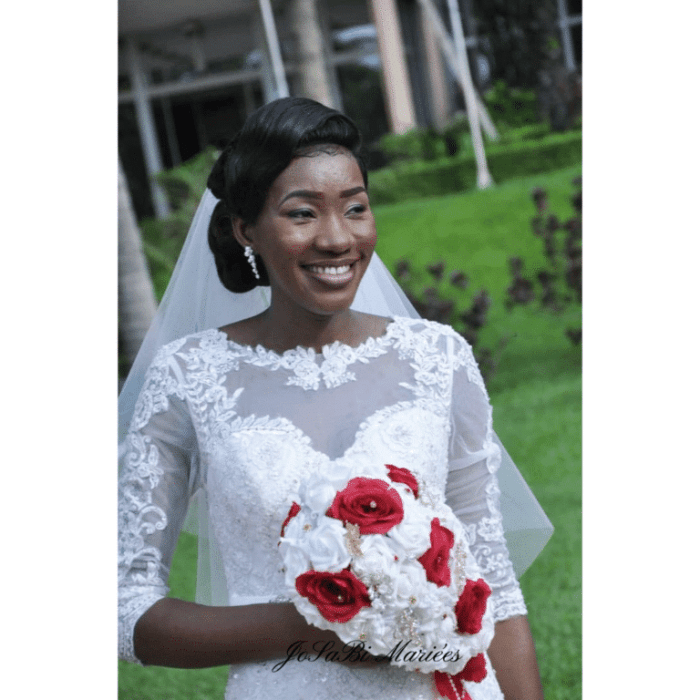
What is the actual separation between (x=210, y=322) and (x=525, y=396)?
338cm

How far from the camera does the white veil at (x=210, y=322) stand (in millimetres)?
2314

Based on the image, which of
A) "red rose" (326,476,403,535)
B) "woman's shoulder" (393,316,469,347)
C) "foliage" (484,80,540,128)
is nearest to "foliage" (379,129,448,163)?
"foliage" (484,80,540,128)

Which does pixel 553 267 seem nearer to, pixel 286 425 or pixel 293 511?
pixel 286 425

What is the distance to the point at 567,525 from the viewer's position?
4457 millimetres

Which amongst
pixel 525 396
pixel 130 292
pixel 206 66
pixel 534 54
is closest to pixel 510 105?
pixel 534 54

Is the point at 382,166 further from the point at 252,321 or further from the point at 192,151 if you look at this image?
the point at 252,321

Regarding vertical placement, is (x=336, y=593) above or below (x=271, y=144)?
below

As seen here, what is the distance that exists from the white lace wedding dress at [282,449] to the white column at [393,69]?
875cm

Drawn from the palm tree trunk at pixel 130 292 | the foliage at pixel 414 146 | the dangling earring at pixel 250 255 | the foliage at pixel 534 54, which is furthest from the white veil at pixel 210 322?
the foliage at pixel 414 146

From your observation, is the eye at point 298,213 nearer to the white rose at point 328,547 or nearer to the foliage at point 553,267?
the white rose at point 328,547

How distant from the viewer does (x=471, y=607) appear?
1.74 metres

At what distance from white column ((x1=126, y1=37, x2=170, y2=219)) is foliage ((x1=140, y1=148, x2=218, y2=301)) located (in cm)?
7

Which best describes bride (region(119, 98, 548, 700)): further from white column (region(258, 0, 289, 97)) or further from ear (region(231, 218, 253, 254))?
white column (region(258, 0, 289, 97))
